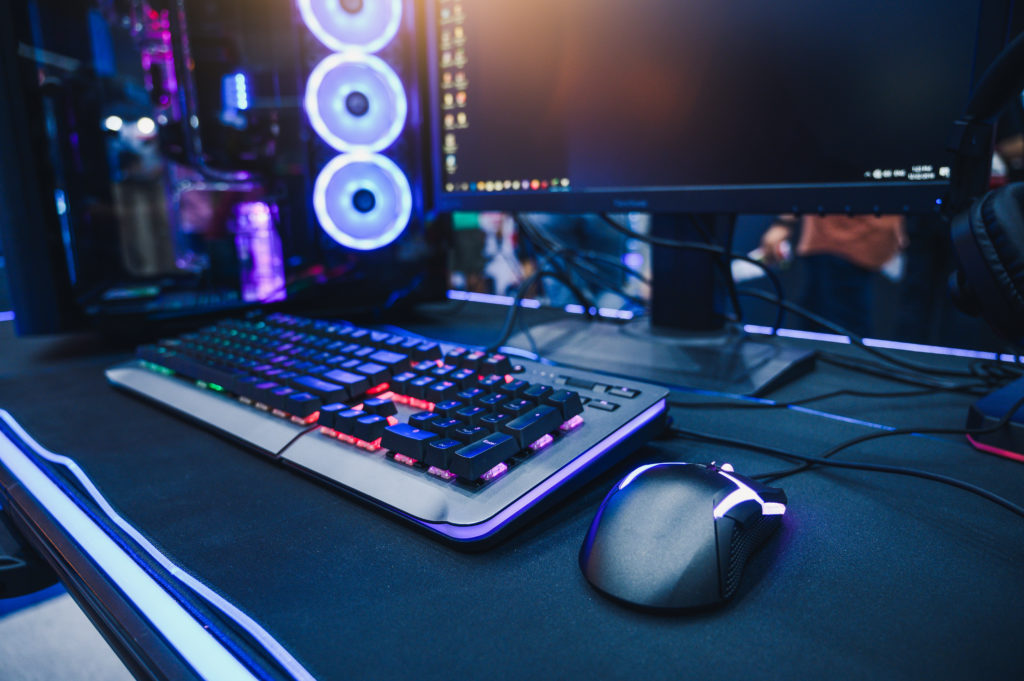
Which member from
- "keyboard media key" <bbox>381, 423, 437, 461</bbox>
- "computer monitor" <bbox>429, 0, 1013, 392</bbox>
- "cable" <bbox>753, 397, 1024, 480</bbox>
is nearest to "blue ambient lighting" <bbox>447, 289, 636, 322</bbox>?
"computer monitor" <bbox>429, 0, 1013, 392</bbox>

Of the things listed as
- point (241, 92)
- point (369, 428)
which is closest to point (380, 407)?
point (369, 428)

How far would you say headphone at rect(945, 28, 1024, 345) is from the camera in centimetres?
40

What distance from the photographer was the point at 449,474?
1.16ft

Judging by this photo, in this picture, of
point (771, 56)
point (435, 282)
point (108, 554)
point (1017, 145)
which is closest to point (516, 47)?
point (771, 56)

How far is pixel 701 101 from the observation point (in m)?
0.61

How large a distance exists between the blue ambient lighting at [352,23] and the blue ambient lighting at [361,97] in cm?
2

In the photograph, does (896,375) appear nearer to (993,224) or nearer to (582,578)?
(993,224)

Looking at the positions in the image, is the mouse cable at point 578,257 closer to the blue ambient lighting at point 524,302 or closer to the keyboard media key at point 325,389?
the blue ambient lighting at point 524,302

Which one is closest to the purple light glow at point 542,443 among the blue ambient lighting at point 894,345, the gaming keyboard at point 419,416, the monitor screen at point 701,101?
the gaming keyboard at point 419,416

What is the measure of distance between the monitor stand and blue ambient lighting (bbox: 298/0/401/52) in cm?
44

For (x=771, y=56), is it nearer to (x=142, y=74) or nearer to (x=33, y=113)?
(x=33, y=113)

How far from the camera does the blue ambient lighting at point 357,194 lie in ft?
2.85

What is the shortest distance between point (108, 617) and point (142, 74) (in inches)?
38.7

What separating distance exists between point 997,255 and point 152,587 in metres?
0.51
